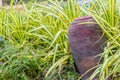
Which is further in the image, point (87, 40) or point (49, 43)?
point (49, 43)

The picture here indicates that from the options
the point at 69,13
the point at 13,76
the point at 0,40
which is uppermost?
the point at 69,13

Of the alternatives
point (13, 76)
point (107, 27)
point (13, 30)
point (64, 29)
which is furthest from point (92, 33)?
point (13, 30)

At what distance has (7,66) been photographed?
10.2ft

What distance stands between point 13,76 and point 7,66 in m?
0.13

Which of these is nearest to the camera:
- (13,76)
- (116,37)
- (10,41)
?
(116,37)

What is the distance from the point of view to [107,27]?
2.81 meters

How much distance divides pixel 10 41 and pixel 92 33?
109cm

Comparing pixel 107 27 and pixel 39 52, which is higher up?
pixel 107 27

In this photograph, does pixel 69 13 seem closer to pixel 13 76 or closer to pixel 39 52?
pixel 39 52

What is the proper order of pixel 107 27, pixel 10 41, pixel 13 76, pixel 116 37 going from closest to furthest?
pixel 116 37 < pixel 107 27 < pixel 13 76 < pixel 10 41

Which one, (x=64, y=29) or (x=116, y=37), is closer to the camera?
(x=116, y=37)

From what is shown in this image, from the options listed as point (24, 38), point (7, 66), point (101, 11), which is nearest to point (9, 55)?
point (7, 66)

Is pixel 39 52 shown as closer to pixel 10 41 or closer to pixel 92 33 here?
pixel 10 41

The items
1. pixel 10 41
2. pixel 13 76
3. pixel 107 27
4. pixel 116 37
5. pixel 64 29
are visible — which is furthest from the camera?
pixel 10 41
